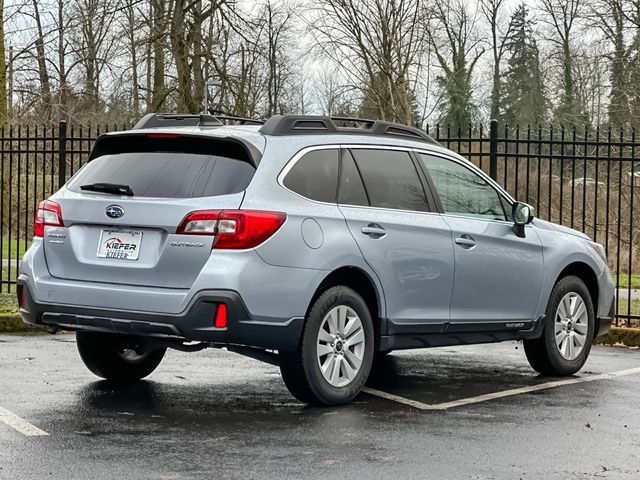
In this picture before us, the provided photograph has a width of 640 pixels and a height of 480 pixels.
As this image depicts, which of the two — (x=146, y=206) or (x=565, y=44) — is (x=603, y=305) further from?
(x=565, y=44)

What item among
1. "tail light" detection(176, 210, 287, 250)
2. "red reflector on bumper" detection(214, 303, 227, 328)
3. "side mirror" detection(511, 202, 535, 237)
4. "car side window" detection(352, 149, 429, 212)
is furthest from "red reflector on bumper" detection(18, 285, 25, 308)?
"side mirror" detection(511, 202, 535, 237)

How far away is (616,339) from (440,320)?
451 centimetres

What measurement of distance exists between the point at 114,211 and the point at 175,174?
0.43 metres

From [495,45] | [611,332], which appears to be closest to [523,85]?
[495,45]

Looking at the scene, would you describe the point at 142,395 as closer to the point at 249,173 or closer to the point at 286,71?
the point at 249,173

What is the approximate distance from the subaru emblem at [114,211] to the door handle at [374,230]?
1.52 metres

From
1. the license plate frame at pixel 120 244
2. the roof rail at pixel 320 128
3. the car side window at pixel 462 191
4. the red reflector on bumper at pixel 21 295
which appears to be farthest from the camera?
the car side window at pixel 462 191

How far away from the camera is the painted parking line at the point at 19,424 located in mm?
6141

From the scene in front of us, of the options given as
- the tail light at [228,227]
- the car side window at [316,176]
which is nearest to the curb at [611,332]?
the car side window at [316,176]

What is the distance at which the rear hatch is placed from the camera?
263 inches

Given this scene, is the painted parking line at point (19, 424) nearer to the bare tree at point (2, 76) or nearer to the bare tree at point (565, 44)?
the bare tree at point (2, 76)

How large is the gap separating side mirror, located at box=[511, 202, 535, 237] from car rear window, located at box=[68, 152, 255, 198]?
8.40 feet

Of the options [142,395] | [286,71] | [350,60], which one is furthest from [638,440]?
[286,71]

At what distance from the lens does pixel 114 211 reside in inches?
272
